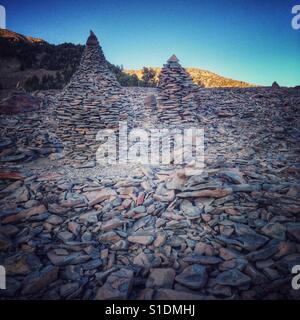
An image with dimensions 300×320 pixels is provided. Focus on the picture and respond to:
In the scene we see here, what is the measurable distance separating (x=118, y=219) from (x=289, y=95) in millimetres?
13083

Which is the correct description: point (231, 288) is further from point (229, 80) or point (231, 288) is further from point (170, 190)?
point (229, 80)

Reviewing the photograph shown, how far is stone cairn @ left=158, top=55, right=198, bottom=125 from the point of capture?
1027cm

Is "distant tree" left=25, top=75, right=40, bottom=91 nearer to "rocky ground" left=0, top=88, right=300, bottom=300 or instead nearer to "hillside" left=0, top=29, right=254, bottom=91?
"hillside" left=0, top=29, right=254, bottom=91

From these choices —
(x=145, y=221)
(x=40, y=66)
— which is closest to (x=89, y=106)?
(x=145, y=221)

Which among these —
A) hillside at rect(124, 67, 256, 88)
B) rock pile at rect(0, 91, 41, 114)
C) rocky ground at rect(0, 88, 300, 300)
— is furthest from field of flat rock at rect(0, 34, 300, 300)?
hillside at rect(124, 67, 256, 88)

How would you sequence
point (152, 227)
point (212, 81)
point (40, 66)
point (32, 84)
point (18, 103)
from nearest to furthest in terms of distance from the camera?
1. point (152, 227)
2. point (18, 103)
3. point (32, 84)
4. point (40, 66)
5. point (212, 81)

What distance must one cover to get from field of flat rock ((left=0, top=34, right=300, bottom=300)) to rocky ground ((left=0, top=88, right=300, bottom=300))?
0.7 inches

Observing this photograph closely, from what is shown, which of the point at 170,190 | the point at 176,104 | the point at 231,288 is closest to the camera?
the point at 231,288

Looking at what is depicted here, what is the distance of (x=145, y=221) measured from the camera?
4.13 metres

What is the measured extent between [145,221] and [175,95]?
8.35 m

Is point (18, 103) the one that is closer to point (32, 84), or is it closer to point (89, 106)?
point (89, 106)

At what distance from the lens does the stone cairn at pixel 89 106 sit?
796 cm

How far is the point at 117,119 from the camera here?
8672mm

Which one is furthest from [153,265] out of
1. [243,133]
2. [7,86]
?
[7,86]
